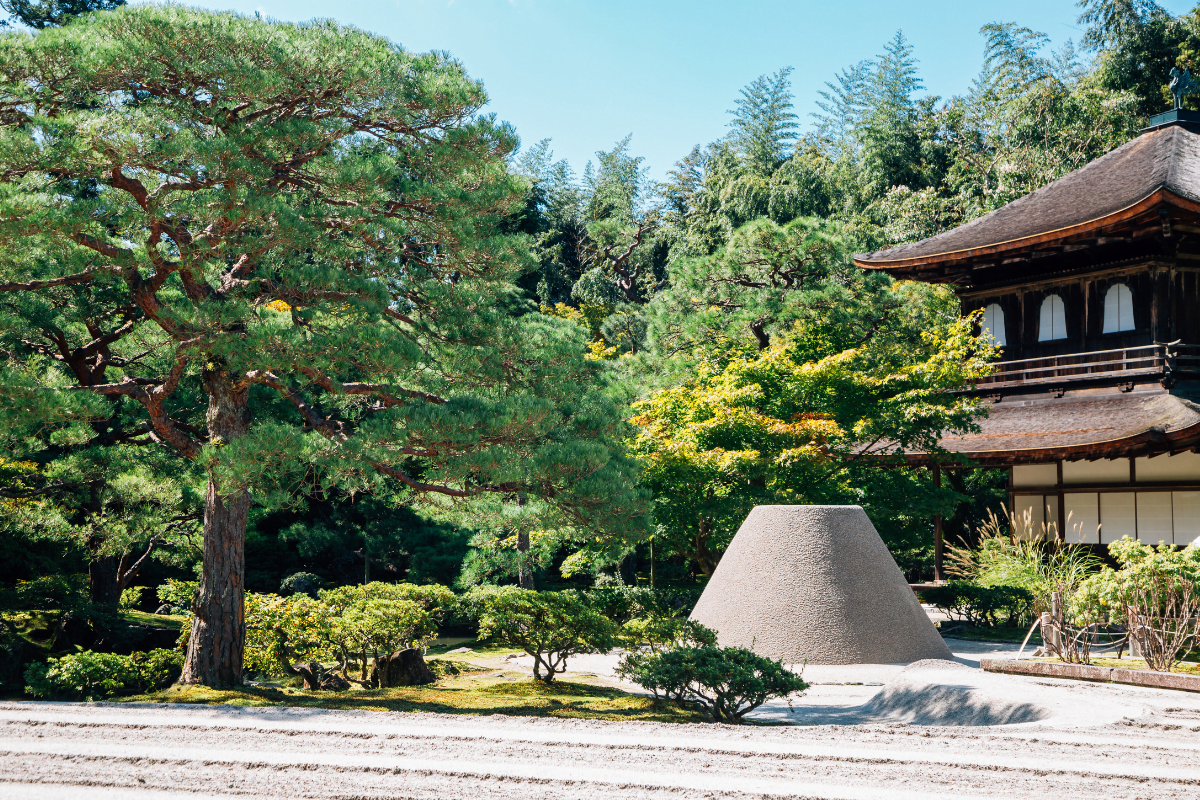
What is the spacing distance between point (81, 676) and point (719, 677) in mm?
5449

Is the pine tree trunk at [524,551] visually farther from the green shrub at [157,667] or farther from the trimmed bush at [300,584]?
the green shrub at [157,667]

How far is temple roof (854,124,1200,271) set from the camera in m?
13.4

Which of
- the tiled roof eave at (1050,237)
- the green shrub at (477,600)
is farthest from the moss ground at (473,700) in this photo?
the tiled roof eave at (1050,237)

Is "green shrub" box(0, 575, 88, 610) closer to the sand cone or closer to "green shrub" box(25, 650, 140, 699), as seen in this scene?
"green shrub" box(25, 650, 140, 699)

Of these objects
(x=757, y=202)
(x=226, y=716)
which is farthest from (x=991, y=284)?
(x=226, y=716)

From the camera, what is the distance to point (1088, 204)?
49.0 feet

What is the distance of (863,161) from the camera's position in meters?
29.5

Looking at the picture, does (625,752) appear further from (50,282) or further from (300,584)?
(300,584)

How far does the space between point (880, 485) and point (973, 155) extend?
1795 cm

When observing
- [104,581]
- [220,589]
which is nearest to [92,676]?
[220,589]

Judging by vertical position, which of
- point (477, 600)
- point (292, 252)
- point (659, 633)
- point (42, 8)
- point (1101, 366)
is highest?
point (42, 8)

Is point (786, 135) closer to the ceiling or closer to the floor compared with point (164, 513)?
closer to the ceiling

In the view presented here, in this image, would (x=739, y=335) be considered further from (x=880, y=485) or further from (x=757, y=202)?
(x=757, y=202)

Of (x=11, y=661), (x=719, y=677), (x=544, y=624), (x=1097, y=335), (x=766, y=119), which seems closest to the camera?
(x=719, y=677)
